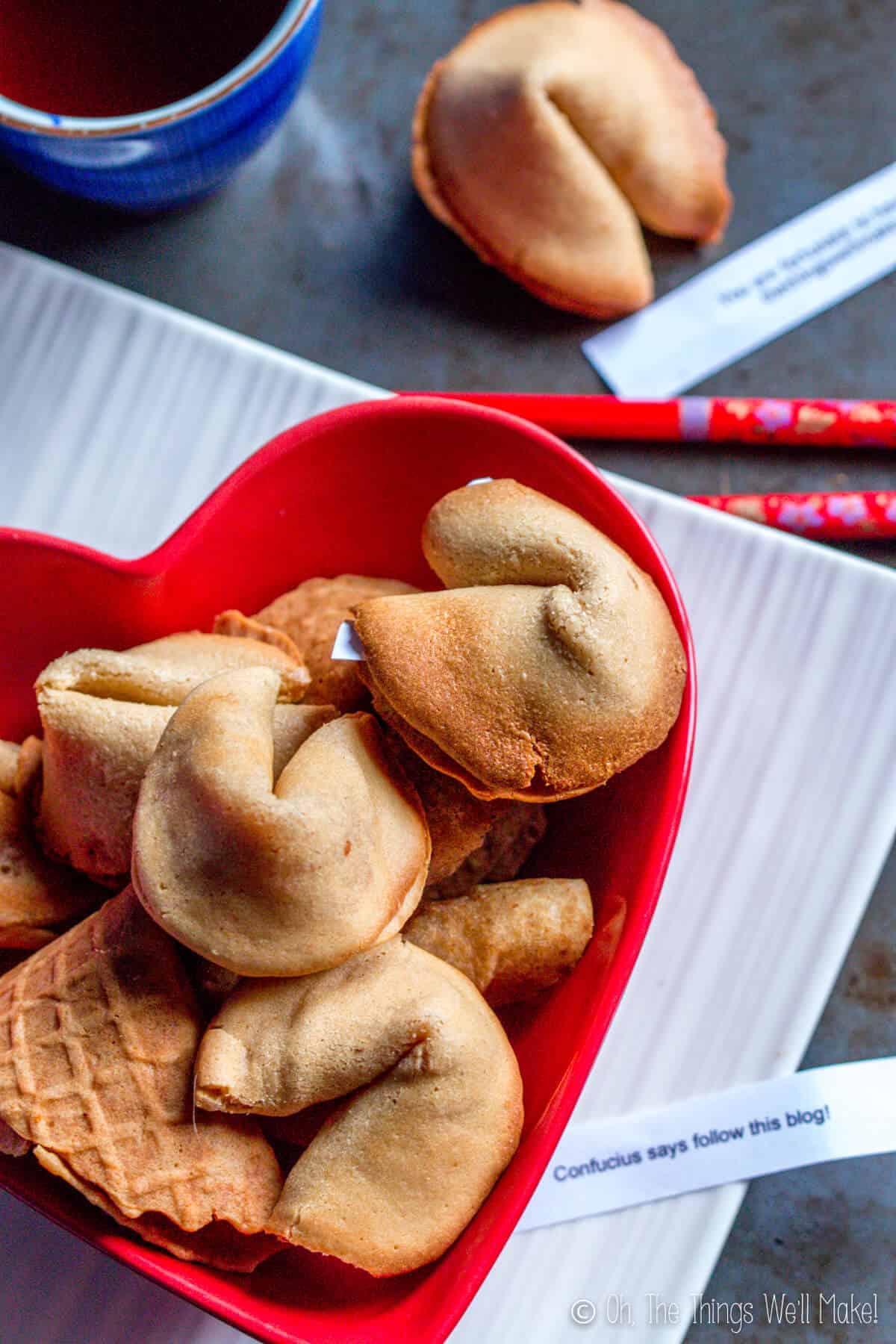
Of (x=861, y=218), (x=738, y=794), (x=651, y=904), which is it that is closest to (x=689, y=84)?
(x=861, y=218)

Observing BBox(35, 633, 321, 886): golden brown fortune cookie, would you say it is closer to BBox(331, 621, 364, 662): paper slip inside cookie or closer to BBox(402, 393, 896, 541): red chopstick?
BBox(331, 621, 364, 662): paper slip inside cookie

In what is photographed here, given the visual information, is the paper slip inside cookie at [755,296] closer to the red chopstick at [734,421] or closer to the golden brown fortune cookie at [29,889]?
the red chopstick at [734,421]

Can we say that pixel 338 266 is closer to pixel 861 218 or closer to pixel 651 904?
pixel 861 218

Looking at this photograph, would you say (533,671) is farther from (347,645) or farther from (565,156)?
(565,156)

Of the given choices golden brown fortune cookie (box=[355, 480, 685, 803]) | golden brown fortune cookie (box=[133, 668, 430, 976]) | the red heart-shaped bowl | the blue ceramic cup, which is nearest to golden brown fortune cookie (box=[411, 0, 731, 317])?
the blue ceramic cup

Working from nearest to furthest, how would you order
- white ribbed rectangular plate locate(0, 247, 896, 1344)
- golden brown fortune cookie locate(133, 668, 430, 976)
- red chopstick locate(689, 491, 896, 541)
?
golden brown fortune cookie locate(133, 668, 430, 976) → white ribbed rectangular plate locate(0, 247, 896, 1344) → red chopstick locate(689, 491, 896, 541)

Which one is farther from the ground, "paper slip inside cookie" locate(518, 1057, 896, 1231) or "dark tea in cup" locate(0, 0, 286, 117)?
"dark tea in cup" locate(0, 0, 286, 117)
